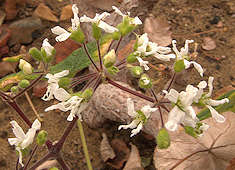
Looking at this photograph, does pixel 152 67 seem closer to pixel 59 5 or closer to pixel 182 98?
pixel 59 5

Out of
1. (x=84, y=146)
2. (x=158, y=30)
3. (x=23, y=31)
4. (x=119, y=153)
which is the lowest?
(x=119, y=153)

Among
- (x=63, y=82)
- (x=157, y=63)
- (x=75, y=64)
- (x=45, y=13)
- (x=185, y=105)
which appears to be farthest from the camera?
(x=45, y=13)

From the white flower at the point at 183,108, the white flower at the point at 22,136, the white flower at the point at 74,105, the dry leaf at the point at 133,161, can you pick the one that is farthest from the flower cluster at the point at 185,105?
the dry leaf at the point at 133,161

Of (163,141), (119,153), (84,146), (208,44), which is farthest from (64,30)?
(208,44)

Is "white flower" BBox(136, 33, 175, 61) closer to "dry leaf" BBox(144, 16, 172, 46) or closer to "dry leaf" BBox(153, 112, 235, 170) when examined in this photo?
"dry leaf" BBox(153, 112, 235, 170)

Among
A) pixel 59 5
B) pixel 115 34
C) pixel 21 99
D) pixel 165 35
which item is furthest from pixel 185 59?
pixel 59 5

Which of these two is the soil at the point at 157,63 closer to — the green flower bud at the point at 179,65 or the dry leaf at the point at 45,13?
the dry leaf at the point at 45,13

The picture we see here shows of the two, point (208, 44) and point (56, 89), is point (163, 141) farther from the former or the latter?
point (208, 44)
